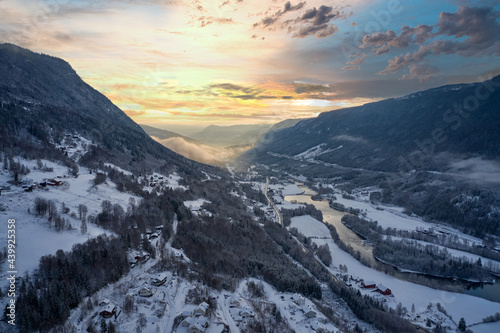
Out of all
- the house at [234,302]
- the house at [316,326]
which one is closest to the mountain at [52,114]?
the house at [234,302]

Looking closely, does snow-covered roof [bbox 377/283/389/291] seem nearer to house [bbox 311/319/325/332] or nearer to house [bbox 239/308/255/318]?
house [bbox 311/319/325/332]

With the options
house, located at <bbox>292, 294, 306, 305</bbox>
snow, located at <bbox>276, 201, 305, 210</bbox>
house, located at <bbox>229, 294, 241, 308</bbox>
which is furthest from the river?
house, located at <bbox>229, 294, 241, 308</bbox>

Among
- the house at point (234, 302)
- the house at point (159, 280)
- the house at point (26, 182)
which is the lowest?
the house at point (234, 302)

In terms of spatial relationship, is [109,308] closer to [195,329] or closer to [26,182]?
[195,329]

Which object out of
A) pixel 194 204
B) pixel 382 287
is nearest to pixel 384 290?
pixel 382 287

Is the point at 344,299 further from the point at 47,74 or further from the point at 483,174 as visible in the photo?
the point at 47,74

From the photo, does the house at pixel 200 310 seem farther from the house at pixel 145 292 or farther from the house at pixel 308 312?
the house at pixel 308 312

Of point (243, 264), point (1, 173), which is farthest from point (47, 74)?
point (243, 264)
